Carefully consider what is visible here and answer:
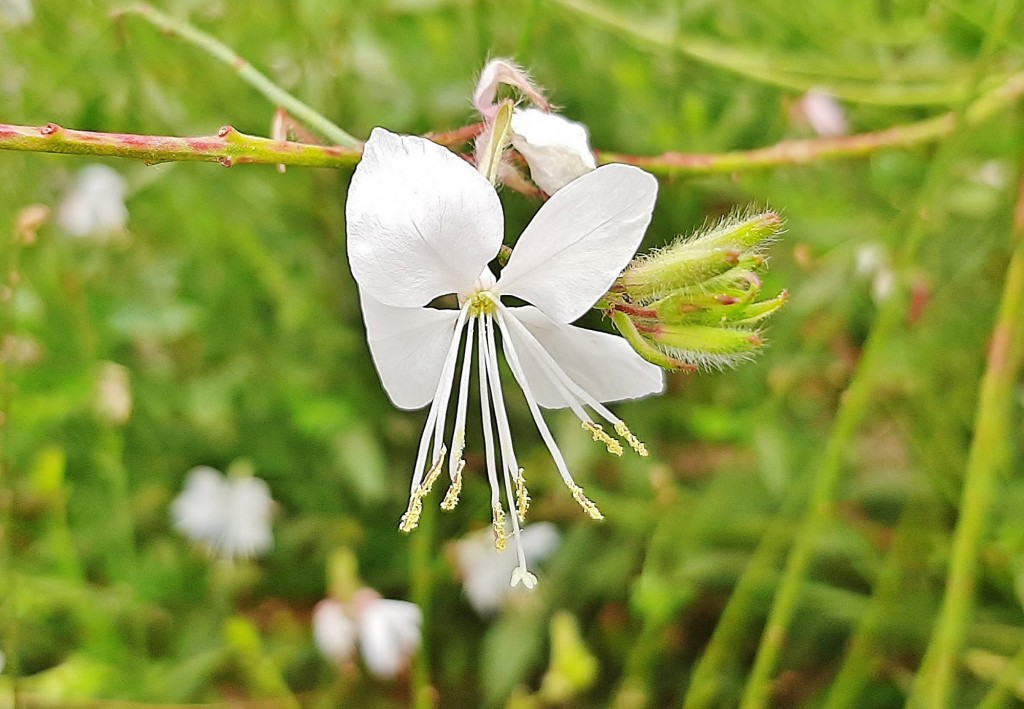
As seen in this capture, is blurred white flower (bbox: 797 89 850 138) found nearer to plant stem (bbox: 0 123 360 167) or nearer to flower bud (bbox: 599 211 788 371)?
flower bud (bbox: 599 211 788 371)

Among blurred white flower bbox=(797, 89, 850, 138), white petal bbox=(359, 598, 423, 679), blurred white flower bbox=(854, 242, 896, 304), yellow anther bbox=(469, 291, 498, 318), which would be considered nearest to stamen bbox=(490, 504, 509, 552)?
yellow anther bbox=(469, 291, 498, 318)

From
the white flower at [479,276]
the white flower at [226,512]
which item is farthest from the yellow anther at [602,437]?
the white flower at [226,512]

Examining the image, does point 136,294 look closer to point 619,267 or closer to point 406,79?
point 406,79

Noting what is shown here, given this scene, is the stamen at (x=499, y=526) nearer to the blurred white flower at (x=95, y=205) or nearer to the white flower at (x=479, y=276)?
the white flower at (x=479, y=276)

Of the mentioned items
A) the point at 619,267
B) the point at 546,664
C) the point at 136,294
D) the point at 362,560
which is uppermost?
the point at 136,294

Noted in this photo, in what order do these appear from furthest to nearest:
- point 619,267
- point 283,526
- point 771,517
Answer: point 283,526, point 771,517, point 619,267

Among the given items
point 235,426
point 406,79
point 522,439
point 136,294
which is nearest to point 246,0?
point 406,79

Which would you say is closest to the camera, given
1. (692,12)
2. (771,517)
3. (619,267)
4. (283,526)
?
(619,267)
